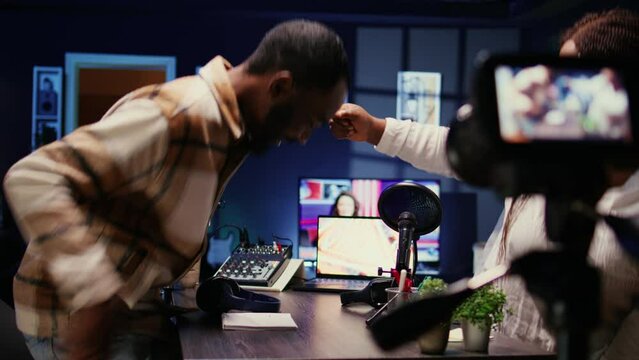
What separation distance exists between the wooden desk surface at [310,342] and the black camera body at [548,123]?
75 centimetres

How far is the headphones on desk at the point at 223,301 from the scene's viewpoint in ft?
5.65

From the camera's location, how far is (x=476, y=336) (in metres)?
1.36

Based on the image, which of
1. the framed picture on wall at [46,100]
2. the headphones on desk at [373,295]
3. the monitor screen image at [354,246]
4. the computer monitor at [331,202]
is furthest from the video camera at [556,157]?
the framed picture on wall at [46,100]

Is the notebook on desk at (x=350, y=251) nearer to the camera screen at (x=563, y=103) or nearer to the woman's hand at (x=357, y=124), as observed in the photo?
the woman's hand at (x=357, y=124)

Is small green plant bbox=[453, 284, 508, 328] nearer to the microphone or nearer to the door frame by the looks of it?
the microphone

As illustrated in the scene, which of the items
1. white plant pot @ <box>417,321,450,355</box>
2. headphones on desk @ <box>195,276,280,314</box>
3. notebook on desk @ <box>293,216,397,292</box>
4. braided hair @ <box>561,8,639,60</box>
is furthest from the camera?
notebook on desk @ <box>293,216,397,292</box>

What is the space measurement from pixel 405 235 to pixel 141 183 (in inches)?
30.9

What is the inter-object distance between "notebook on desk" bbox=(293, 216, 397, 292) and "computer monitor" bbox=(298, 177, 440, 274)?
12.7ft

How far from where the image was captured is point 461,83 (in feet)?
23.6

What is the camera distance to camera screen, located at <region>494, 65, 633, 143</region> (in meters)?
0.56

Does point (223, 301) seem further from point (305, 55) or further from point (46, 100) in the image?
point (46, 100)

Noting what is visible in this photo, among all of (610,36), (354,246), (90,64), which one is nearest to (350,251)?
(354,246)

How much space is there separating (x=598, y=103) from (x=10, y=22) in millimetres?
7148

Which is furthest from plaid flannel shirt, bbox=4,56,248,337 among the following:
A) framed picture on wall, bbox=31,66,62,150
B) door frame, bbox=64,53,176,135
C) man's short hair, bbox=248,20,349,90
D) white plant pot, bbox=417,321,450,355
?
framed picture on wall, bbox=31,66,62,150
